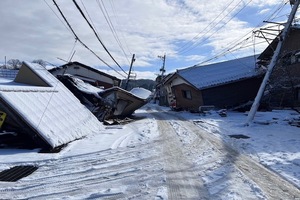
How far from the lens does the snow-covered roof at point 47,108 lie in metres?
7.52

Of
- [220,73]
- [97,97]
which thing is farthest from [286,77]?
[97,97]

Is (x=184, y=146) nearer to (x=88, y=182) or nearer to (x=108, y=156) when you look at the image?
(x=108, y=156)

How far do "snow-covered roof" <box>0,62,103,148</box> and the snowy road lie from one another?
0.65 meters

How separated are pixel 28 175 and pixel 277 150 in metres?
6.35

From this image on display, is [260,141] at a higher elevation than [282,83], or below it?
below

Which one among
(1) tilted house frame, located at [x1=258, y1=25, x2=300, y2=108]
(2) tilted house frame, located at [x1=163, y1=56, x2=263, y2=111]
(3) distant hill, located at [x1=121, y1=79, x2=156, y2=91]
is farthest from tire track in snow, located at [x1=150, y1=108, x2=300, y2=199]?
(3) distant hill, located at [x1=121, y1=79, x2=156, y2=91]

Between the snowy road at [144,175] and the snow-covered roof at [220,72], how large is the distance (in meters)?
16.3

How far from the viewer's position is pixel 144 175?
17.4ft

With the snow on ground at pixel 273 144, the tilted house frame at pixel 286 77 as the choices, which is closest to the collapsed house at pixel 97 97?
the snow on ground at pixel 273 144

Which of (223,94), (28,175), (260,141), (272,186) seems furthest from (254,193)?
(223,94)

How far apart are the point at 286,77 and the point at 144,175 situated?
1564 centimetres

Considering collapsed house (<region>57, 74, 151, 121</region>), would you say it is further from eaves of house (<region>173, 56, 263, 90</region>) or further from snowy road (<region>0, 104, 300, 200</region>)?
eaves of house (<region>173, 56, 263, 90</region>)

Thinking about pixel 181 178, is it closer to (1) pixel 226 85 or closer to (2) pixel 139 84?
(1) pixel 226 85

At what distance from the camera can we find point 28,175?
530 centimetres
